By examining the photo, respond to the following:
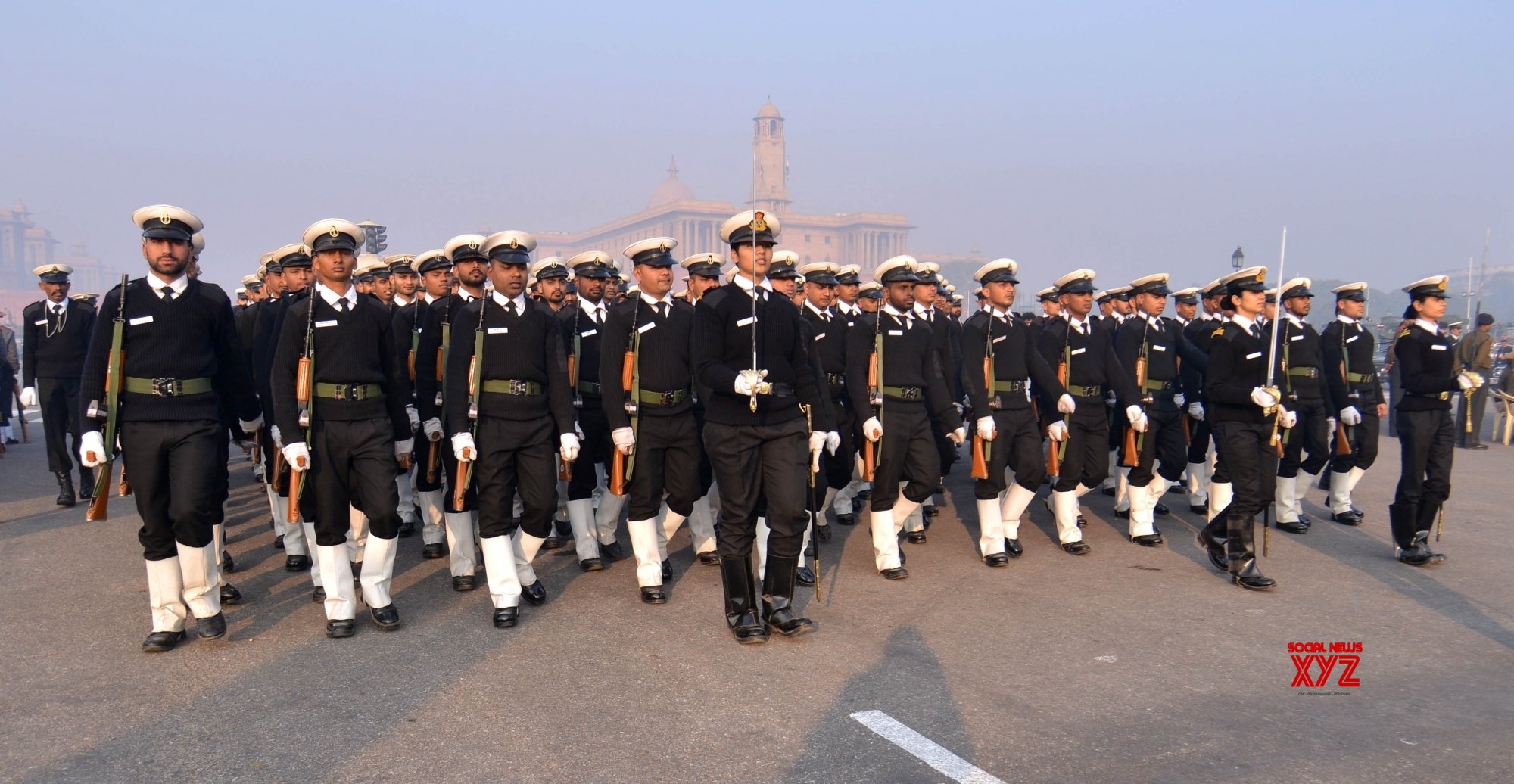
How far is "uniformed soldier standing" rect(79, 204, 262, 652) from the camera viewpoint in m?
5.50

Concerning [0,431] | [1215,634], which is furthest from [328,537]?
[0,431]

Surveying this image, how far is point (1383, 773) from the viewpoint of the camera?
4.02 metres

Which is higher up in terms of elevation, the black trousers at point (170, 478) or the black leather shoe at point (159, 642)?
the black trousers at point (170, 478)

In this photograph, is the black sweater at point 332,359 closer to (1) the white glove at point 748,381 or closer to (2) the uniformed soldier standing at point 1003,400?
(1) the white glove at point 748,381

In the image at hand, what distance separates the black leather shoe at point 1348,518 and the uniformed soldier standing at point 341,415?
835cm

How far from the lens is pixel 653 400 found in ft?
22.2

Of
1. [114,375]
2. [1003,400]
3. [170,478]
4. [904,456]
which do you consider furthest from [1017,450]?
[114,375]

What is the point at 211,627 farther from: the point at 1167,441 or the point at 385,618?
the point at 1167,441

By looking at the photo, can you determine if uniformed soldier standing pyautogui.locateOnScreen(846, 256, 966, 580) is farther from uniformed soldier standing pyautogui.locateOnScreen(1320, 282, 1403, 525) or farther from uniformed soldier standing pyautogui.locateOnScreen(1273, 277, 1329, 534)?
uniformed soldier standing pyautogui.locateOnScreen(1320, 282, 1403, 525)

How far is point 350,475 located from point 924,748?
12.3 feet

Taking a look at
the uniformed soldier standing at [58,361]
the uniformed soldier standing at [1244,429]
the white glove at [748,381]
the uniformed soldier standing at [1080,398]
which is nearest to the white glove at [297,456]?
the white glove at [748,381]

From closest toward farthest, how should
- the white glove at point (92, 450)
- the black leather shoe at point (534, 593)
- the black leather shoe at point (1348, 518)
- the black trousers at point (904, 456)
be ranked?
the white glove at point (92, 450) < the black leather shoe at point (534, 593) < the black trousers at point (904, 456) < the black leather shoe at point (1348, 518)

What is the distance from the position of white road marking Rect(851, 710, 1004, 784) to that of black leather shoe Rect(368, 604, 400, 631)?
2955 millimetres

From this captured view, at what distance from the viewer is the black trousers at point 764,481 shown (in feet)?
19.2
